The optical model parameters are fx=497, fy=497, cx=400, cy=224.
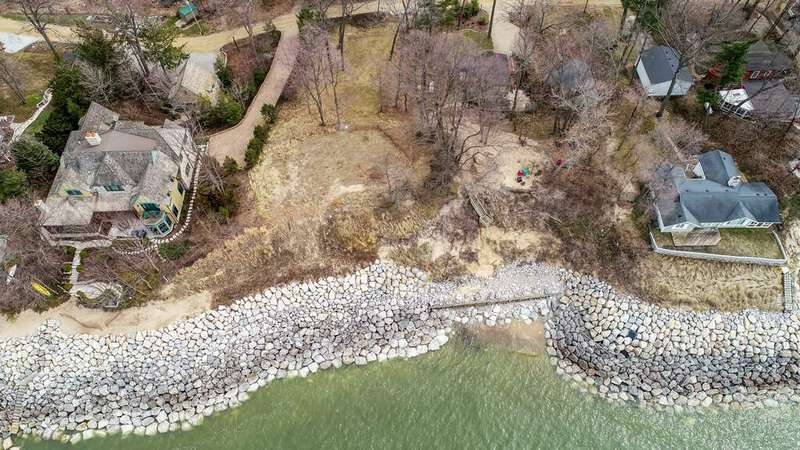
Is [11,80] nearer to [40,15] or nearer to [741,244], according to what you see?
[40,15]

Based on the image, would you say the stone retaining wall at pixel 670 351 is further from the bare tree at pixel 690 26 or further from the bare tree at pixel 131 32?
the bare tree at pixel 131 32

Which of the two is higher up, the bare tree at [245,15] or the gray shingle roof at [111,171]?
the bare tree at [245,15]

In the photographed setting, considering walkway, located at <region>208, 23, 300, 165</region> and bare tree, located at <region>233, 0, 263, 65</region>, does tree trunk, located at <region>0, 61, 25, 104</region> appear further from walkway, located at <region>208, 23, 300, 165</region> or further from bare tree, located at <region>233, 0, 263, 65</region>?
bare tree, located at <region>233, 0, 263, 65</region>

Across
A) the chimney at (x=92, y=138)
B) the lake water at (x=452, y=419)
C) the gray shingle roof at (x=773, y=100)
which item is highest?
the gray shingle roof at (x=773, y=100)

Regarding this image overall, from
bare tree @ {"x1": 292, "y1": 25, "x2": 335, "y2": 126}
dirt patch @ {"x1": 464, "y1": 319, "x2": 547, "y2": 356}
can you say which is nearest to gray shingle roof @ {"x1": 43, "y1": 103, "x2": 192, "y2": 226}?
bare tree @ {"x1": 292, "y1": 25, "x2": 335, "y2": 126}

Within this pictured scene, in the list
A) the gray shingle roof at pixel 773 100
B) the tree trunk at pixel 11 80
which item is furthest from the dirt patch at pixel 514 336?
the tree trunk at pixel 11 80

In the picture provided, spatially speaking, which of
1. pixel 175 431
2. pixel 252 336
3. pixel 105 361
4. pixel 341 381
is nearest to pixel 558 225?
pixel 341 381
